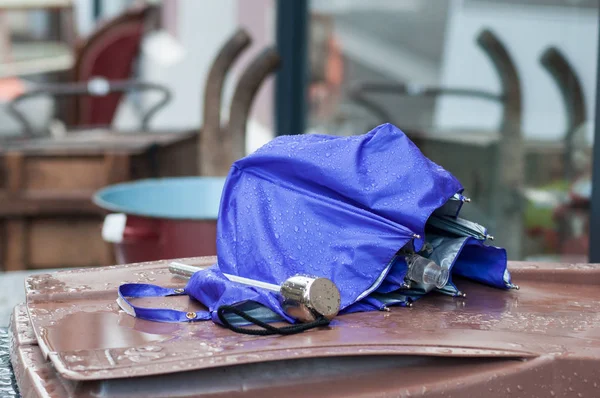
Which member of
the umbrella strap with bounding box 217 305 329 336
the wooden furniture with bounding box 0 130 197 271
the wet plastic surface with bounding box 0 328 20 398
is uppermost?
the umbrella strap with bounding box 217 305 329 336

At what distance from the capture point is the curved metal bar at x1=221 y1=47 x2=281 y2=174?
9.08ft

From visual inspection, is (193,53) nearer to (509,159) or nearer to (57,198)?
(57,198)

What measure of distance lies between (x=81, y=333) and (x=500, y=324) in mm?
459

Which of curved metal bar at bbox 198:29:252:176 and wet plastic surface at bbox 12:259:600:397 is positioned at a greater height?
curved metal bar at bbox 198:29:252:176

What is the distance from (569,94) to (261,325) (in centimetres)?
191

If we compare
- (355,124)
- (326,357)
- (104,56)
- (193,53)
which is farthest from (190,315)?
(104,56)

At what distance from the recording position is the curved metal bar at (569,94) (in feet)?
7.98

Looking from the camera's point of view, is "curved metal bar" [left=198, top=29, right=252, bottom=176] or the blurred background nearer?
the blurred background

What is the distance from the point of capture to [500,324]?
0.92 m

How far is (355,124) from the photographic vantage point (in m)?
4.02

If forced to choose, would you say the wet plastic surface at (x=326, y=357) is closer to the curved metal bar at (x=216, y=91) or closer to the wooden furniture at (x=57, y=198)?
the curved metal bar at (x=216, y=91)

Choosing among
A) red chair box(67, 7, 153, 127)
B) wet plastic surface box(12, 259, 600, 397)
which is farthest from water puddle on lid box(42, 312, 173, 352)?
red chair box(67, 7, 153, 127)

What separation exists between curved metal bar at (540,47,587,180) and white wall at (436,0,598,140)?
0.08ft

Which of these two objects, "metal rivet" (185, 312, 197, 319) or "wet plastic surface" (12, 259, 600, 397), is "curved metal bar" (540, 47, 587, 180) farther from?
"metal rivet" (185, 312, 197, 319)
